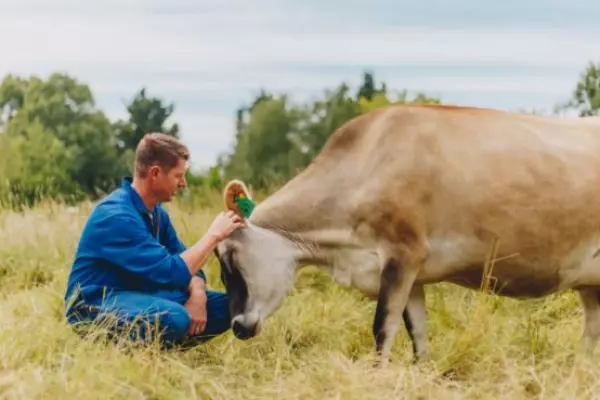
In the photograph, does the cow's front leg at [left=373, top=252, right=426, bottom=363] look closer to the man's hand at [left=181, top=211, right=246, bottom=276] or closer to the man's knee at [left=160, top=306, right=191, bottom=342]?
the man's hand at [left=181, top=211, right=246, bottom=276]

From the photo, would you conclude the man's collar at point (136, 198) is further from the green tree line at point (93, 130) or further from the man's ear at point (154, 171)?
the green tree line at point (93, 130)

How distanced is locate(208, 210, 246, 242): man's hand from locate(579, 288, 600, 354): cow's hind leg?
7.63ft

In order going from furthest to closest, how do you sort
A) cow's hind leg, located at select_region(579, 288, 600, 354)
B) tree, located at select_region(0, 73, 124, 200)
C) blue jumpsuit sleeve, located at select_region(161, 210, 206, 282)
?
tree, located at select_region(0, 73, 124, 200), cow's hind leg, located at select_region(579, 288, 600, 354), blue jumpsuit sleeve, located at select_region(161, 210, 206, 282)

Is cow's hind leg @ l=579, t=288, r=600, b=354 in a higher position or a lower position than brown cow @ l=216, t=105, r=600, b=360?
lower

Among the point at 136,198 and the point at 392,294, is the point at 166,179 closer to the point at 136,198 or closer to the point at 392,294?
the point at 136,198

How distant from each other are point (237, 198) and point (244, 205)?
0.07 m

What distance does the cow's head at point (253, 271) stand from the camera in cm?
627

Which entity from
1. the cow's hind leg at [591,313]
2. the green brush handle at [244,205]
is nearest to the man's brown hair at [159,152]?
the green brush handle at [244,205]

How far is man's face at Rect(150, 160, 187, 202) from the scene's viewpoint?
19.7 ft

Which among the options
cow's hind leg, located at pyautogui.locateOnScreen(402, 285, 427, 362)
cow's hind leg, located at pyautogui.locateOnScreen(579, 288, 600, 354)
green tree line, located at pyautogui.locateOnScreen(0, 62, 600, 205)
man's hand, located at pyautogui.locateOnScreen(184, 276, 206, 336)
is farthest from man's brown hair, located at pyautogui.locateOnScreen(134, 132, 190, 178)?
green tree line, located at pyautogui.locateOnScreen(0, 62, 600, 205)

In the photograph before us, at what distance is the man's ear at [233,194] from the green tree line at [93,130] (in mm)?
16088

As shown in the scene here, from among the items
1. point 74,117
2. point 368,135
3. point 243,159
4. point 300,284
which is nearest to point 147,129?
point 74,117

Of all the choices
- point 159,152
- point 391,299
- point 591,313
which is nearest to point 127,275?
point 159,152

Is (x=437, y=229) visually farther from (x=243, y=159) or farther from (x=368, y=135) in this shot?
(x=243, y=159)
